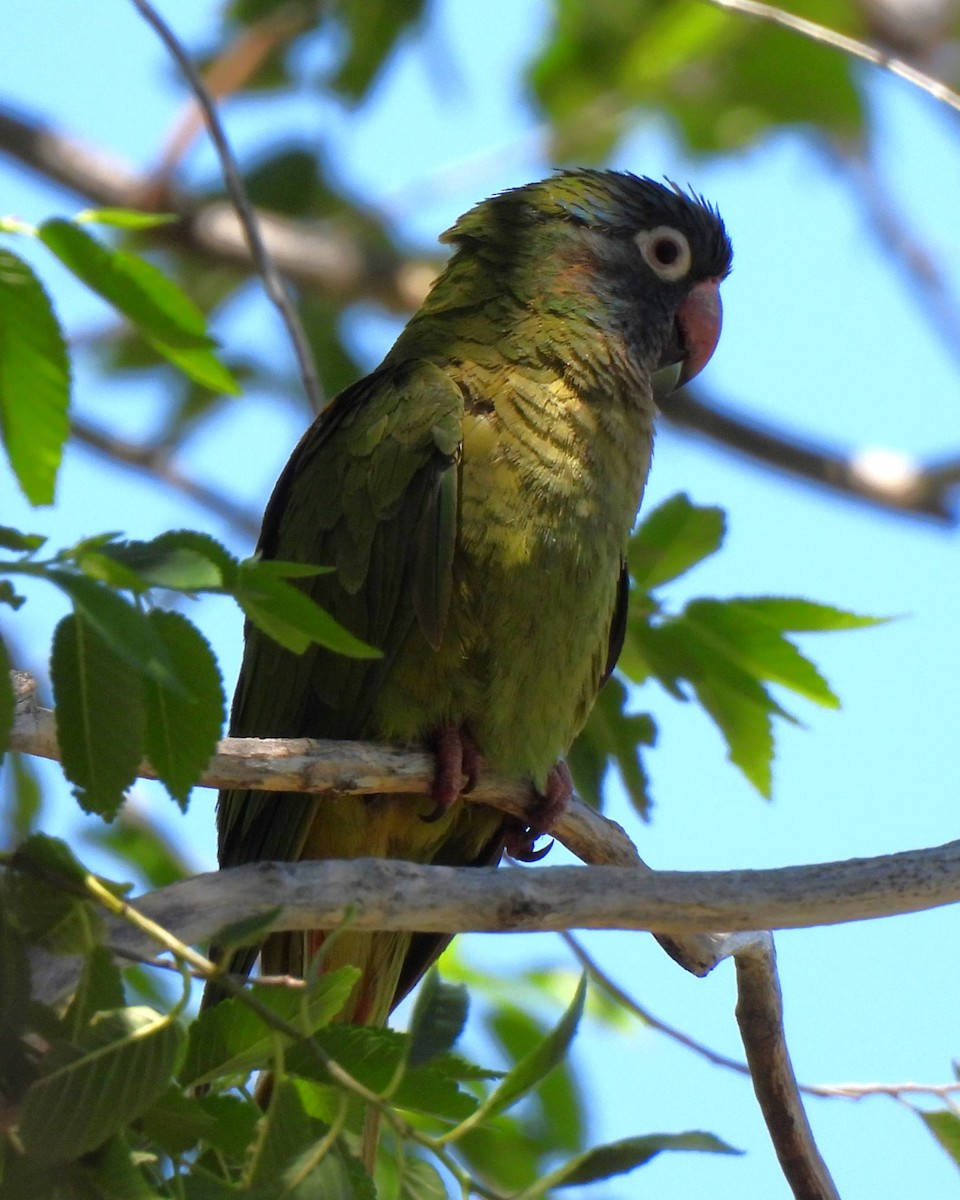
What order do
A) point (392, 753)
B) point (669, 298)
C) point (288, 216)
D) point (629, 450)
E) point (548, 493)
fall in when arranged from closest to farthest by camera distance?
point (392, 753) → point (548, 493) → point (629, 450) → point (669, 298) → point (288, 216)

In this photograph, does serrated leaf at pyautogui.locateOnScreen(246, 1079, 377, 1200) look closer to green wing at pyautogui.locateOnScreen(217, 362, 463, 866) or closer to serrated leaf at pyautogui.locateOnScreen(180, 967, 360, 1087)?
serrated leaf at pyautogui.locateOnScreen(180, 967, 360, 1087)

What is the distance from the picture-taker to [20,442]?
2.20 m

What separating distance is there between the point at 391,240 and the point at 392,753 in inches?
147

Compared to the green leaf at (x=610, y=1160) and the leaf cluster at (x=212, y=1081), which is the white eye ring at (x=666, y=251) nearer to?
the leaf cluster at (x=212, y=1081)

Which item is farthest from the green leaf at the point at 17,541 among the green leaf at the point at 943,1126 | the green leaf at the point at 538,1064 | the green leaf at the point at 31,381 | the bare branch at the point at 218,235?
the bare branch at the point at 218,235

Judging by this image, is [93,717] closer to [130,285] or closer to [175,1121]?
[175,1121]

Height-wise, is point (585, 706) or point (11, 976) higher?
point (585, 706)

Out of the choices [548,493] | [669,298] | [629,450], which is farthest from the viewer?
[669,298]

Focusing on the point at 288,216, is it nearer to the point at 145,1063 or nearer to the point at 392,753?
the point at 392,753

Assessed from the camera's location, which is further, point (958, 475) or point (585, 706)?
point (958, 475)

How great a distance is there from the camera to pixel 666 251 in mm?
4066

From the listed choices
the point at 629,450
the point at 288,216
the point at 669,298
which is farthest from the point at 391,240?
the point at 629,450

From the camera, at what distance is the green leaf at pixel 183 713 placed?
1856 millimetres

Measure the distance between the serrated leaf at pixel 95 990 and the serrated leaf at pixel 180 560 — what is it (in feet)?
1.45
